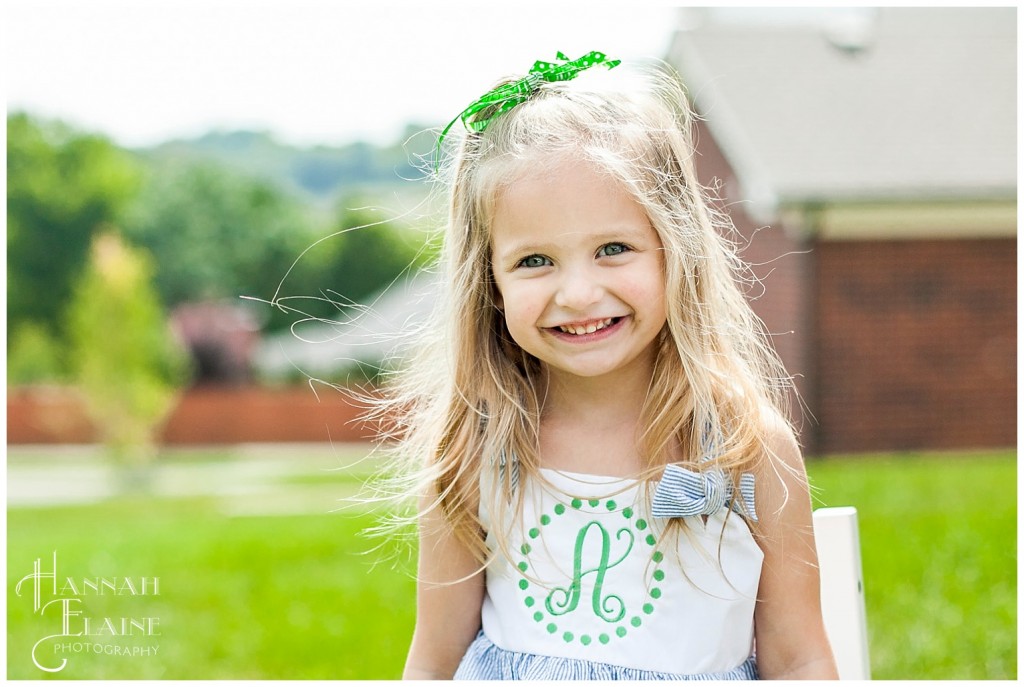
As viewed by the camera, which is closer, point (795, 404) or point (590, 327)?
point (590, 327)

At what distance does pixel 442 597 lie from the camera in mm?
→ 1875

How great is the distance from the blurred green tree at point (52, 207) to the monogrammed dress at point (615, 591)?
1355 inches

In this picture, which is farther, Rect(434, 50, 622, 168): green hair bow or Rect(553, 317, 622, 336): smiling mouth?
Rect(434, 50, 622, 168): green hair bow

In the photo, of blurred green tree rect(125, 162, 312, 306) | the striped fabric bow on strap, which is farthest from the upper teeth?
blurred green tree rect(125, 162, 312, 306)

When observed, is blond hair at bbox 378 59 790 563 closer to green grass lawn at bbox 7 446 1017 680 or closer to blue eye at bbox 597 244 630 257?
blue eye at bbox 597 244 630 257

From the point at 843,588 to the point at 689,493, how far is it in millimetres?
401

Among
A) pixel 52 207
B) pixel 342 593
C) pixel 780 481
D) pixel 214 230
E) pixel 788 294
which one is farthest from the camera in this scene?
pixel 214 230

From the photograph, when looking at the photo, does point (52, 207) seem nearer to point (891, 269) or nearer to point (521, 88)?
point (891, 269)

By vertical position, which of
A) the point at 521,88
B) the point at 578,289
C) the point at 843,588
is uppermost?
the point at 521,88

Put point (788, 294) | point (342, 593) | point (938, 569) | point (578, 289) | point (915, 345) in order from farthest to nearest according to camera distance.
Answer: point (788, 294) → point (915, 345) → point (342, 593) → point (938, 569) → point (578, 289)

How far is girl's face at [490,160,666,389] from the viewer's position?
1703 mm

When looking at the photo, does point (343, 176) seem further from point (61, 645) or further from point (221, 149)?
point (61, 645)

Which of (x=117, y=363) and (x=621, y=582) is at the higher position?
(x=117, y=363)

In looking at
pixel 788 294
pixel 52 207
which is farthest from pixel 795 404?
pixel 52 207
